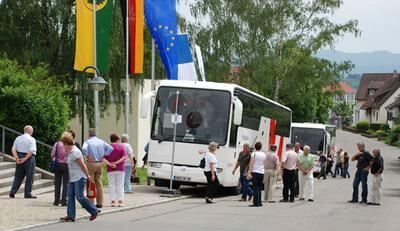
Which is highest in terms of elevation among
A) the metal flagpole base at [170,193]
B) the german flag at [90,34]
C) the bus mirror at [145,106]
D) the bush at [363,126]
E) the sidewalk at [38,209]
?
the german flag at [90,34]

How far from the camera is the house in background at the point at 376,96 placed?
436 ft

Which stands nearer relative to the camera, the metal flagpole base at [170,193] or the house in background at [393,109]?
the metal flagpole base at [170,193]

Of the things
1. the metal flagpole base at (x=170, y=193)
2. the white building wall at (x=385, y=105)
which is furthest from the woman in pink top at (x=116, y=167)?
the white building wall at (x=385, y=105)

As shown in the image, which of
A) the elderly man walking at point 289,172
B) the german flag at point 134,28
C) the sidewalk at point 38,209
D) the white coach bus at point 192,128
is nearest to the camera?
the sidewalk at point 38,209

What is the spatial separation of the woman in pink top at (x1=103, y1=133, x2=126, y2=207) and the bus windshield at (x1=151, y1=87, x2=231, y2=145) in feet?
16.5

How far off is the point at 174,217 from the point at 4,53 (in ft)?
51.5

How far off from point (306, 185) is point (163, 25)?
8.96m

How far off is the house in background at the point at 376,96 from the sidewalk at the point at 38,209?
11006cm

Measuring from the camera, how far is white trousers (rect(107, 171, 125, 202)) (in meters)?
17.7

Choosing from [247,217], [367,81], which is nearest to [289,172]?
[247,217]

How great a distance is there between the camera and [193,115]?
902 inches

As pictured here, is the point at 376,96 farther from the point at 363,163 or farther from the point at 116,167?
the point at 116,167

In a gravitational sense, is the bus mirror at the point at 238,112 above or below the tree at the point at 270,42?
below

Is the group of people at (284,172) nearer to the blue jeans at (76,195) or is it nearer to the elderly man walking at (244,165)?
the elderly man walking at (244,165)
